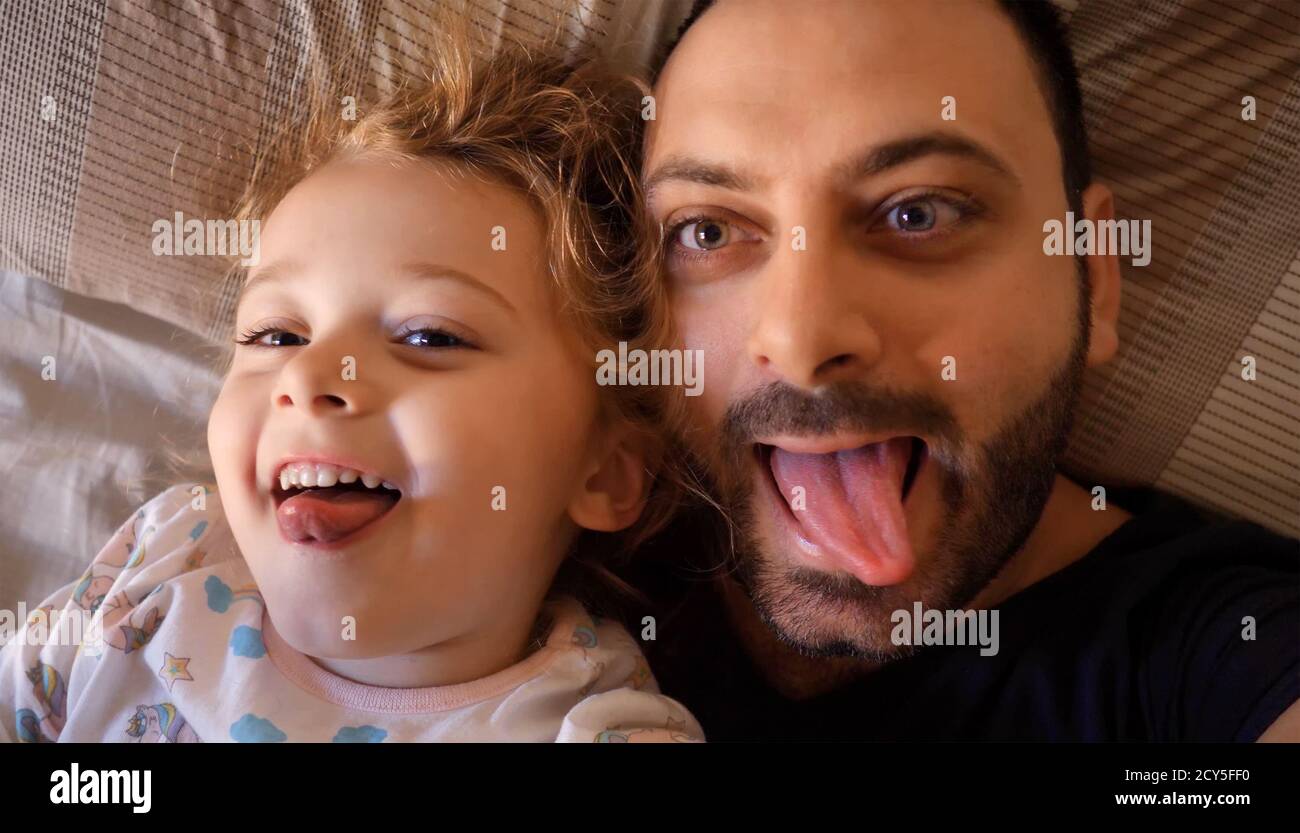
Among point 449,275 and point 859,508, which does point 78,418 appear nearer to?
point 449,275

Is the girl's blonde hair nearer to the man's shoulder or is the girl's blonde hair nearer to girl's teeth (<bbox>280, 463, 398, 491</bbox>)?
girl's teeth (<bbox>280, 463, 398, 491</bbox>)

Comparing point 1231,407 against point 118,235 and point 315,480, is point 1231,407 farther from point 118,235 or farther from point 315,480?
point 118,235

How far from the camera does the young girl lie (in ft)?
2.93

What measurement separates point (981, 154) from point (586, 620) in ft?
1.99

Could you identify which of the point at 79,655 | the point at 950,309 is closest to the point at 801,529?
the point at 950,309

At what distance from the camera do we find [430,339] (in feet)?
3.05

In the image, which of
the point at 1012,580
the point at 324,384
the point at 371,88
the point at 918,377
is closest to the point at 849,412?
the point at 918,377

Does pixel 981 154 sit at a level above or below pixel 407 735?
above

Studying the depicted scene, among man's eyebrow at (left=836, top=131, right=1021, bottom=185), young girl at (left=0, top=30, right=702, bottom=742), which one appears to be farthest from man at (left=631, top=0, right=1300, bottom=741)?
young girl at (left=0, top=30, right=702, bottom=742)

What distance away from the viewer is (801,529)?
977mm

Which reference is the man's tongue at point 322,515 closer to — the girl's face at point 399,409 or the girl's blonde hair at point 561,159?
the girl's face at point 399,409

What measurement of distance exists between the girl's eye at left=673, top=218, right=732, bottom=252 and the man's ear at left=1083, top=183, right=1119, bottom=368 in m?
0.39

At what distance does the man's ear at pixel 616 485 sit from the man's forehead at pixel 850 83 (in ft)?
0.98
